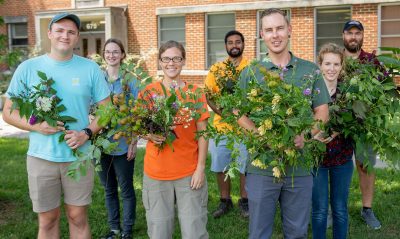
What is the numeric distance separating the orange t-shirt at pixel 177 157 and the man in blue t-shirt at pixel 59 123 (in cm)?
49

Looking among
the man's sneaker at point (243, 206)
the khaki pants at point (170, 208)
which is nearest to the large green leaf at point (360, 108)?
the khaki pants at point (170, 208)

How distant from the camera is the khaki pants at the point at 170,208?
3604 millimetres

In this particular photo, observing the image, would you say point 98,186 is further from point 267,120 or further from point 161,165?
point 267,120

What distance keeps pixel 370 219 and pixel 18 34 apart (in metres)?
17.4

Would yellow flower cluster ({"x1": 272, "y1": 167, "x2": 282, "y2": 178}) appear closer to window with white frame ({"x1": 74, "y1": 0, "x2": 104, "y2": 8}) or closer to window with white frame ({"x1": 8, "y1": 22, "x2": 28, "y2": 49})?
window with white frame ({"x1": 74, "y1": 0, "x2": 104, "y2": 8})

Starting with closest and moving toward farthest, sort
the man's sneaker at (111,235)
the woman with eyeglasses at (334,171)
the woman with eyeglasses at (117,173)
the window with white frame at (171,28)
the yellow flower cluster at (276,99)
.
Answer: the yellow flower cluster at (276,99) < the woman with eyeglasses at (334,171) < the woman with eyeglasses at (117,173) < the man's sneaker at (111,235) < the window with white frame at (171,28)

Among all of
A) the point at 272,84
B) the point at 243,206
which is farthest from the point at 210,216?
the point at 272,84

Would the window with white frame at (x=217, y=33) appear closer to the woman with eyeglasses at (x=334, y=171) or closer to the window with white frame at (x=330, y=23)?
the window with white frame at (x=330, y=23)

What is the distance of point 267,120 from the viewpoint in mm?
2818

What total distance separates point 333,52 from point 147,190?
184cm

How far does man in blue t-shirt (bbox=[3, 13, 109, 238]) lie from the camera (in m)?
3.54

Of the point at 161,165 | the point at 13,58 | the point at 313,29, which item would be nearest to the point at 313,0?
the point at 313,29

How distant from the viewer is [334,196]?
409cm

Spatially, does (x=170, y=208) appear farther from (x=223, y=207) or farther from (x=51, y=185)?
(x=223, y=207)
